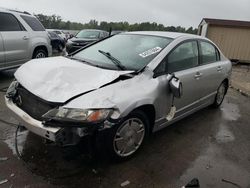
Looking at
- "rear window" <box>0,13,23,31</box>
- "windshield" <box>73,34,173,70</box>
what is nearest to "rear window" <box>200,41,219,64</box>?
"windshield" <box>73,34,173,70</box>

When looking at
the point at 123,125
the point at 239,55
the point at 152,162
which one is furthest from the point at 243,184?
the point at 239,55

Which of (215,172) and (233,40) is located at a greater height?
(233,40)

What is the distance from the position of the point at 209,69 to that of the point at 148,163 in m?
2.26

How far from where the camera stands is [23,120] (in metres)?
2.98

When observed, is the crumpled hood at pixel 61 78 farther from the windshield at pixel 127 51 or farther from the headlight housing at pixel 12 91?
the windshield at pixel 127 51

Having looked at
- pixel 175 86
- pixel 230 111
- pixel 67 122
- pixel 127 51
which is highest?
pixel 127 51

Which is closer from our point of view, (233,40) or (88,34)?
(88,34)

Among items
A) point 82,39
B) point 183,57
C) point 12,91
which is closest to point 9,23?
point 12,91

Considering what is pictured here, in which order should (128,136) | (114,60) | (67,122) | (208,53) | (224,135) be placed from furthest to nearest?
(208,53) → (224,135) → (114,60) → (128,136) → (67,122)

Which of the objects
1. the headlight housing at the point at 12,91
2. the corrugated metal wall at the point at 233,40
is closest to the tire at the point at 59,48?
the corrugated metal wall at the point at 233,40

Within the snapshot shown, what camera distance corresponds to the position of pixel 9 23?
6.63 metres

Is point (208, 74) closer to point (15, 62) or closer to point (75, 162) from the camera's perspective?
point (75, 162)

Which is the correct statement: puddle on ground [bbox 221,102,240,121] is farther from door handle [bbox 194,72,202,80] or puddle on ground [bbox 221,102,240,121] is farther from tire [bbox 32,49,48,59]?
tire [bbox 32,49,48,59]

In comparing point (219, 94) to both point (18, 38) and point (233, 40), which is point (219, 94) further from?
point (233, 40)
